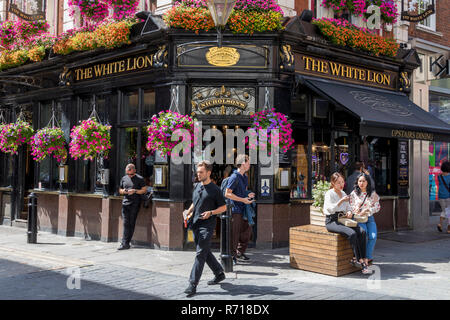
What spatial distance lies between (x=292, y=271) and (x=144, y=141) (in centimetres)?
493

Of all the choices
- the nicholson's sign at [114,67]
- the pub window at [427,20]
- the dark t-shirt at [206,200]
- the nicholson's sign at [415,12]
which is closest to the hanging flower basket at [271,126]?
the nicholson's sign at [114,67]

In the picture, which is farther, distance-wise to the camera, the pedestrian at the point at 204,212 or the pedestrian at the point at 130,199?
the pedestrian at the point at 130,199

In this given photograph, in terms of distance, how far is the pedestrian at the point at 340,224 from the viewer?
7.47m

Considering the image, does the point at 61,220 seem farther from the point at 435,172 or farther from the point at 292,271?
the point at 435,172

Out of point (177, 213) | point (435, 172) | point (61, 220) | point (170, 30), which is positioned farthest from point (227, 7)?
point (435, 172)

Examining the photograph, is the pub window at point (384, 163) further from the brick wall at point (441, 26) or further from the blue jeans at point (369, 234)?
the blue jeans at point (369, 234)

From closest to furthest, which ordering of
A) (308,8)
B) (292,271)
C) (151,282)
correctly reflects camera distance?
(151,282) < (292,271) < (308,8)

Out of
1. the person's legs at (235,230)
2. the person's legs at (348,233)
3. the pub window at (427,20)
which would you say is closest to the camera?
the person's legs at (348,233)

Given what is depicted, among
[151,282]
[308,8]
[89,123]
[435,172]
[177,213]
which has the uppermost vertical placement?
[308,8]

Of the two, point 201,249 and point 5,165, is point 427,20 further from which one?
point 5,165

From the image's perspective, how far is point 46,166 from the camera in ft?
44.7

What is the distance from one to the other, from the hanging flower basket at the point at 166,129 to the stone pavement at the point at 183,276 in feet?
7.23

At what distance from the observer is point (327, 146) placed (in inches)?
457

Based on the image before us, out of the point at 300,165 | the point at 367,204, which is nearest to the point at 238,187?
the point at 367,204
